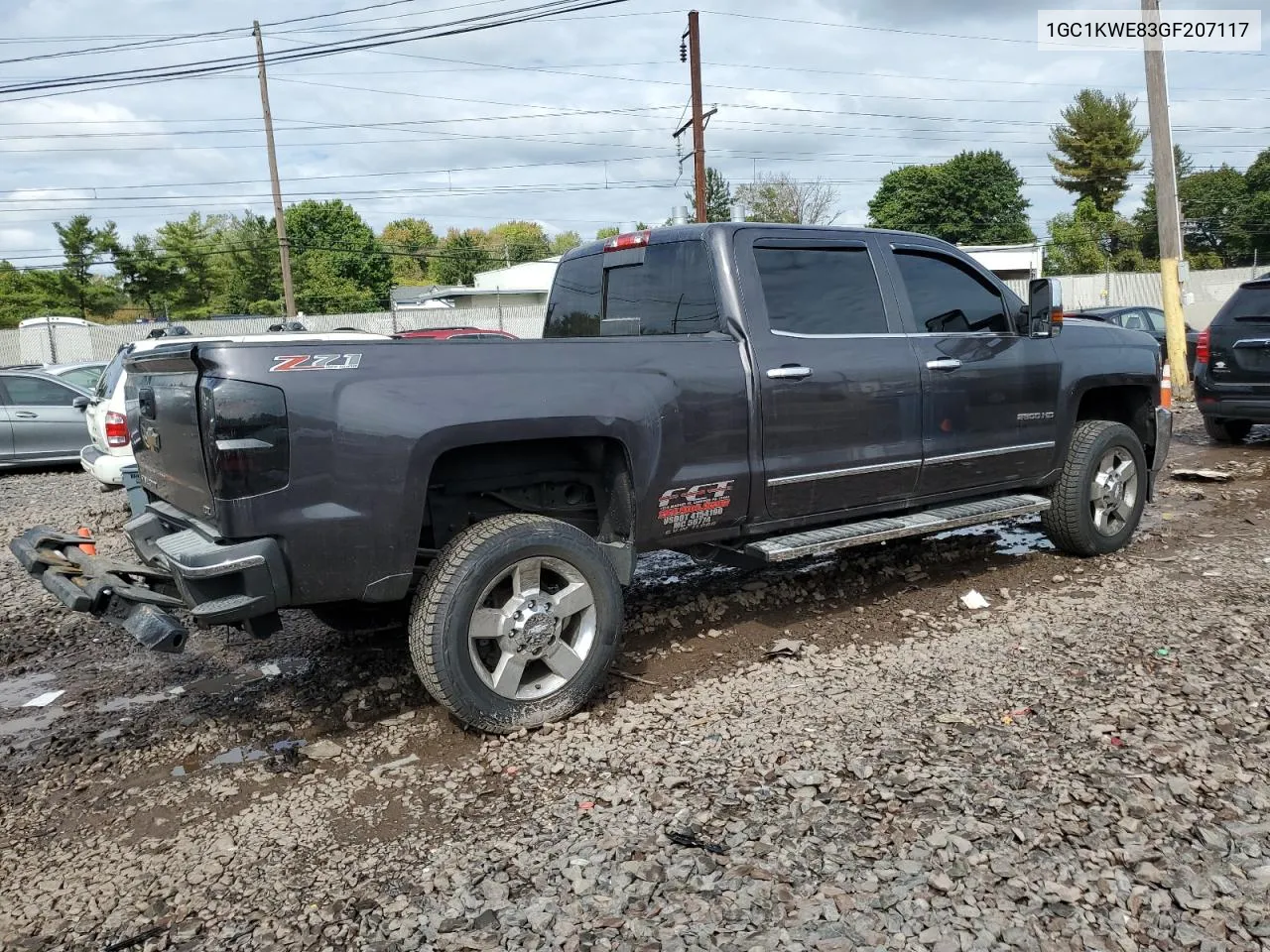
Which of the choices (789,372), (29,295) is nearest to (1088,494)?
(789,372)

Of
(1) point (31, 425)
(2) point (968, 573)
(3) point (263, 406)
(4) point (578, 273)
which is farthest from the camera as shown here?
(1) point (31, 425)

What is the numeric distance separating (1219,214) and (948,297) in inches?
2813

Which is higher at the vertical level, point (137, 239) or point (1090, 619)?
point (137, 239)

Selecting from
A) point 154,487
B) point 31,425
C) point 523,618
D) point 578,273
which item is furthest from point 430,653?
point 31,425

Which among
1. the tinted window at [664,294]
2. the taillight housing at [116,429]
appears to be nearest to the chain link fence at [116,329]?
the taillight housing at [116,429]

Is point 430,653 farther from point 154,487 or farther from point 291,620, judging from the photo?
point 291,620

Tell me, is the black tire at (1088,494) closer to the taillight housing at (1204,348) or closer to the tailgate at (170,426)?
the tailgate at (170,426)

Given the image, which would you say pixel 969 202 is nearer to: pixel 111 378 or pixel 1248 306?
pixel 1248 306

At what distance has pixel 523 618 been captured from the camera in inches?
149

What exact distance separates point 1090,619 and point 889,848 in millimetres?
2630

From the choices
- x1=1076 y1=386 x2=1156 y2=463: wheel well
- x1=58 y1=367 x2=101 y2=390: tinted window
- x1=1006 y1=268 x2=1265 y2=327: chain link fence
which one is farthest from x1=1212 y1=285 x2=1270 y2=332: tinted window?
x1=1006 y1=268 x2=1265 y2=327: chain link fence

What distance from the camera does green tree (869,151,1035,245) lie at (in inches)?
2584

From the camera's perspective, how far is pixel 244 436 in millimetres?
3258

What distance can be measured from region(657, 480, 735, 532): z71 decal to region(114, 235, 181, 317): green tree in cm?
5431
